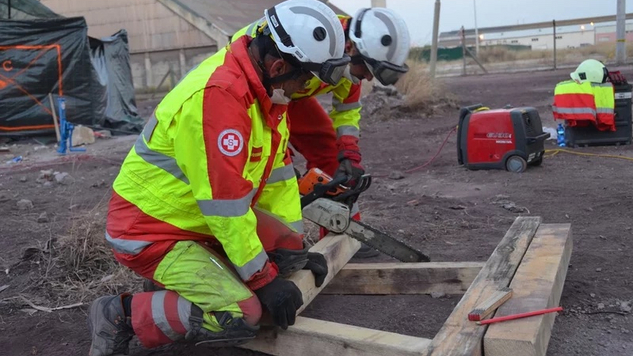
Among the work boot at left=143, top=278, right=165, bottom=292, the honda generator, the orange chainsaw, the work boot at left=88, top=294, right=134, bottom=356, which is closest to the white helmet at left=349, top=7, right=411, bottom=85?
the orange chainsaw

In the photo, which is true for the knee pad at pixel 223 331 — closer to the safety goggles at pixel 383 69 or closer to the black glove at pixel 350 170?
the black glove at pixel 350 170

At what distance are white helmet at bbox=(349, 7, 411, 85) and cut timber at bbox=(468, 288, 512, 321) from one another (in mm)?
1541

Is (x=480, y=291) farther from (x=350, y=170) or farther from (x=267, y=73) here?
(x=350, y=170)

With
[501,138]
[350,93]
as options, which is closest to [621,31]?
[501,138]

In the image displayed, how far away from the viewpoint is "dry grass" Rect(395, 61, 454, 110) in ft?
43.4

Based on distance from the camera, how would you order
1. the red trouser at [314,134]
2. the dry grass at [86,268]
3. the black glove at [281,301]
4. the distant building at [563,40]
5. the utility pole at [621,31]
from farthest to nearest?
the distant building at [563,40] → the utility pole at [621,31] → the red trouser at [314,134] → the dry grass at [86,268] → the black glove at [281,301]

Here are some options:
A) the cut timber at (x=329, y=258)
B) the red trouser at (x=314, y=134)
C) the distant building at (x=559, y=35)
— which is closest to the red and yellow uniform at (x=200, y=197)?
the cut timber at (x=329, y=258)

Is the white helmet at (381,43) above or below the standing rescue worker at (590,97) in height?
above

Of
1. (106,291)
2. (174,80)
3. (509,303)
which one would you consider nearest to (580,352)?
(509,303)

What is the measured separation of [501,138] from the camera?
6781 mm

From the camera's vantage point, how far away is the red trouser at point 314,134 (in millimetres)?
4371

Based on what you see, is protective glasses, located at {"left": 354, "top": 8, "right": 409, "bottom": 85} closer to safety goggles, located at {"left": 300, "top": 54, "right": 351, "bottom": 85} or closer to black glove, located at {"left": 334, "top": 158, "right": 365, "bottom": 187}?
black glove, located at {"left": 334, "top": 158, "right": 365, "bottom": 187}

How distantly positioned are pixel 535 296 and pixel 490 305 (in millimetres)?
245

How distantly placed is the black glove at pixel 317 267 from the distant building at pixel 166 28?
2246 centimetres
